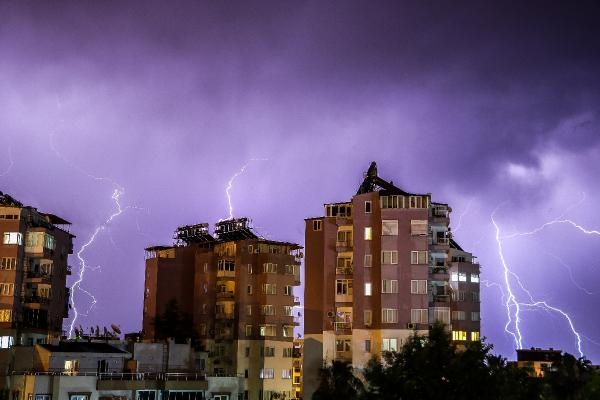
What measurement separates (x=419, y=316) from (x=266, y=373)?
1127 inches

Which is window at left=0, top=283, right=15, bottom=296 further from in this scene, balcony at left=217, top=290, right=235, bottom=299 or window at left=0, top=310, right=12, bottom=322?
balcony at left=217, top=290, right=235, bottom=299

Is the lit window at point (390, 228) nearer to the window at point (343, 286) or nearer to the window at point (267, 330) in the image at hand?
the window at point (343, 286)

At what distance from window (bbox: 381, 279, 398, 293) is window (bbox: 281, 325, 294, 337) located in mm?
27243

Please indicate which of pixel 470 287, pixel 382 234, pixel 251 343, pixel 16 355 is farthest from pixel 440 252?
pixel 16 355

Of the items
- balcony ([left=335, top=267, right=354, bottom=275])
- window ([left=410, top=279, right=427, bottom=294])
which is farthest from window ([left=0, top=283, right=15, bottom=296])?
window ([left=410, top=279, right=427, bottom=294])

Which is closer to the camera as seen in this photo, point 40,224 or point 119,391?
point 119,391

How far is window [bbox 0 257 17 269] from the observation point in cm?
7256

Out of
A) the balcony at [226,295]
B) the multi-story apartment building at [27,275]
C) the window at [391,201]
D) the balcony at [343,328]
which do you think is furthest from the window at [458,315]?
the multi-story apartment building at [27,275]

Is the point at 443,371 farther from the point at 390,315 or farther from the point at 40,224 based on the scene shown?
the point at 40,224

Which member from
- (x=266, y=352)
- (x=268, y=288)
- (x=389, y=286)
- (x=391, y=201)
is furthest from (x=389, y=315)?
(x=266, y=352)

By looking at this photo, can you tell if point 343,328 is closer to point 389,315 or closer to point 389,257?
point 389,315

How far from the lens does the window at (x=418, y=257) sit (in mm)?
66812

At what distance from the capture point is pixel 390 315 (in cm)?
6612

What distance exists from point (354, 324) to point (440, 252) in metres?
10.4
